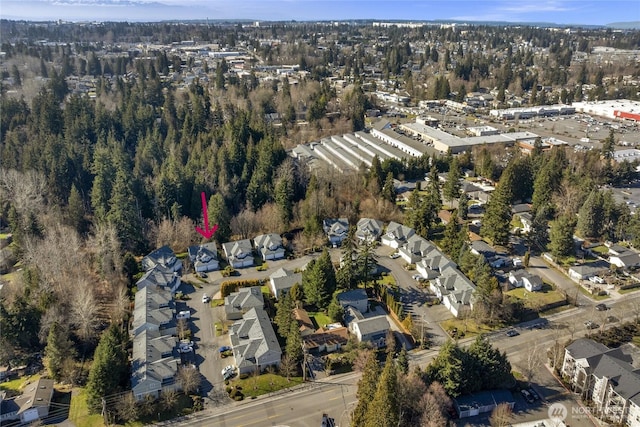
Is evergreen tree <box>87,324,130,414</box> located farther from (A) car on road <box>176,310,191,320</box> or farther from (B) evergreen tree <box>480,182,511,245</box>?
(B) evergreen tree <box>480,182,511,245</box>

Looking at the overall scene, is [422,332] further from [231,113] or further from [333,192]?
[231,113]

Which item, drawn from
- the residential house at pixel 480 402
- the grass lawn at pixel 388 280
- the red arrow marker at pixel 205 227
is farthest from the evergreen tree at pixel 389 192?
the residential house at pixel 480 402

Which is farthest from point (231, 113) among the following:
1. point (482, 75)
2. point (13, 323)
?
point (482, 75)

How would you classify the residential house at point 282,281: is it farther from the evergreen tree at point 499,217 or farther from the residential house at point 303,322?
the evergreen tree at point 499,217


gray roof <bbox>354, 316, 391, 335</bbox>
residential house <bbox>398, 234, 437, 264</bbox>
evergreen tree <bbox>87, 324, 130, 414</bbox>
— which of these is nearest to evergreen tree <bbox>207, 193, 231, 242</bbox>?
residential house <bbox>398, 234, 437, 264</bbox>

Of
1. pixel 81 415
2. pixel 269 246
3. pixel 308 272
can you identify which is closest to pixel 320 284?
pixel 308 272
